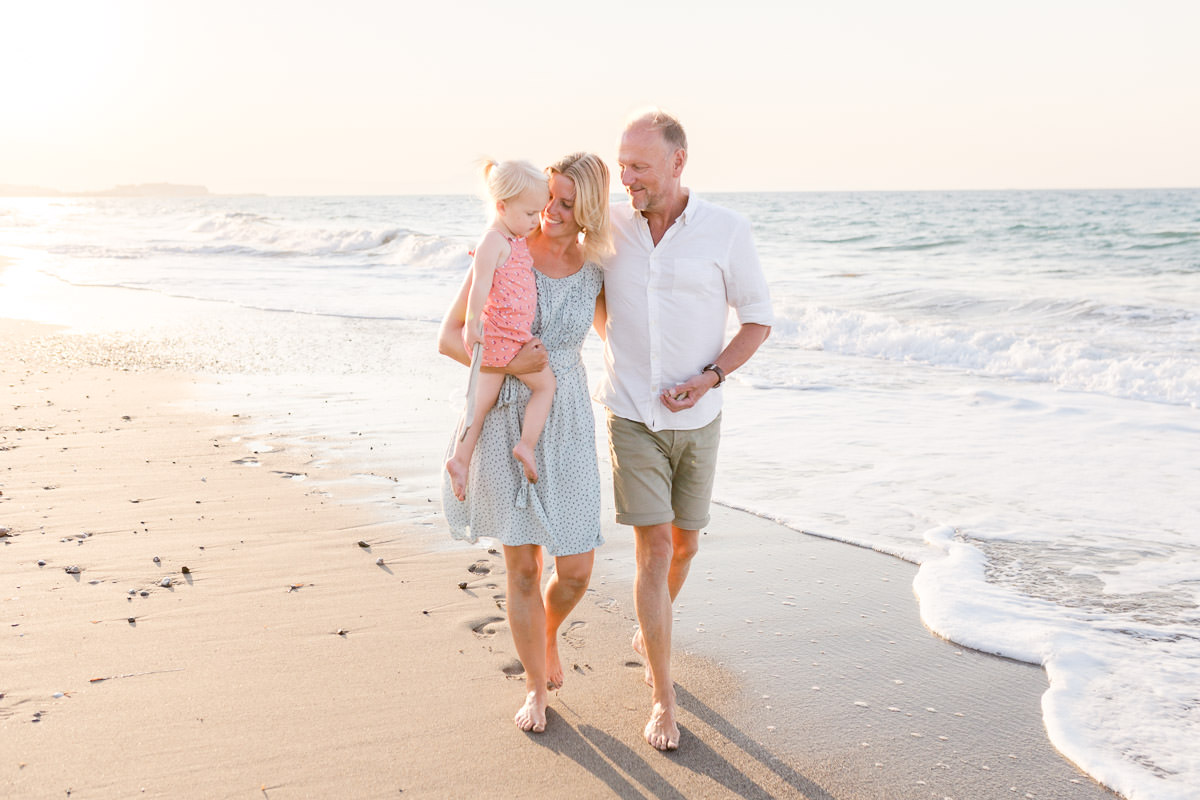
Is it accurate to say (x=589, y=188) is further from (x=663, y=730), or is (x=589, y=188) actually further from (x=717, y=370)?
(x=663, y=730)

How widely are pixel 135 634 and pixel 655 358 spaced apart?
2.18 metres

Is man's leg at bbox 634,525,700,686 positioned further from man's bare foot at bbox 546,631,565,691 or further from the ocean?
the ocean

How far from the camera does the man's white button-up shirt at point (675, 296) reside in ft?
10.3

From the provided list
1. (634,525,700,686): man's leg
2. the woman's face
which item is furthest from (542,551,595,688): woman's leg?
the woman's face

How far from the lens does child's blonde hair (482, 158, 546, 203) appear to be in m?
2.86

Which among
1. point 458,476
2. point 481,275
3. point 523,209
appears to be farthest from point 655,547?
point 523,209

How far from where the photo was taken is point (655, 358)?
3.18 m

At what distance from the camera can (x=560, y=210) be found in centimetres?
302

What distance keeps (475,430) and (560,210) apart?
75cm

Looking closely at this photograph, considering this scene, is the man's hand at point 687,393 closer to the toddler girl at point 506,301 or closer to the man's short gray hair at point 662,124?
the toddler girl at point 506,301

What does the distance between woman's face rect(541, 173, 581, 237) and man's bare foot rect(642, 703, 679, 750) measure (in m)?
1.54

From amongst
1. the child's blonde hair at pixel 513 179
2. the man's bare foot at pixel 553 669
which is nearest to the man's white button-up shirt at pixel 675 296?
the child's blonde hair at pixel 513 179

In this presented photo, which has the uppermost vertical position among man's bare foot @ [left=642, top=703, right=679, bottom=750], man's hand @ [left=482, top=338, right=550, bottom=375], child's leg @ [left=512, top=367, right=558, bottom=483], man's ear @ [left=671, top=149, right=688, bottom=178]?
man's ear @ [left=671, top=149, right=688, bottom=178]

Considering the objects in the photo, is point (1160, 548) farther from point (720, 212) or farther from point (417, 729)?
point (417, 729)
